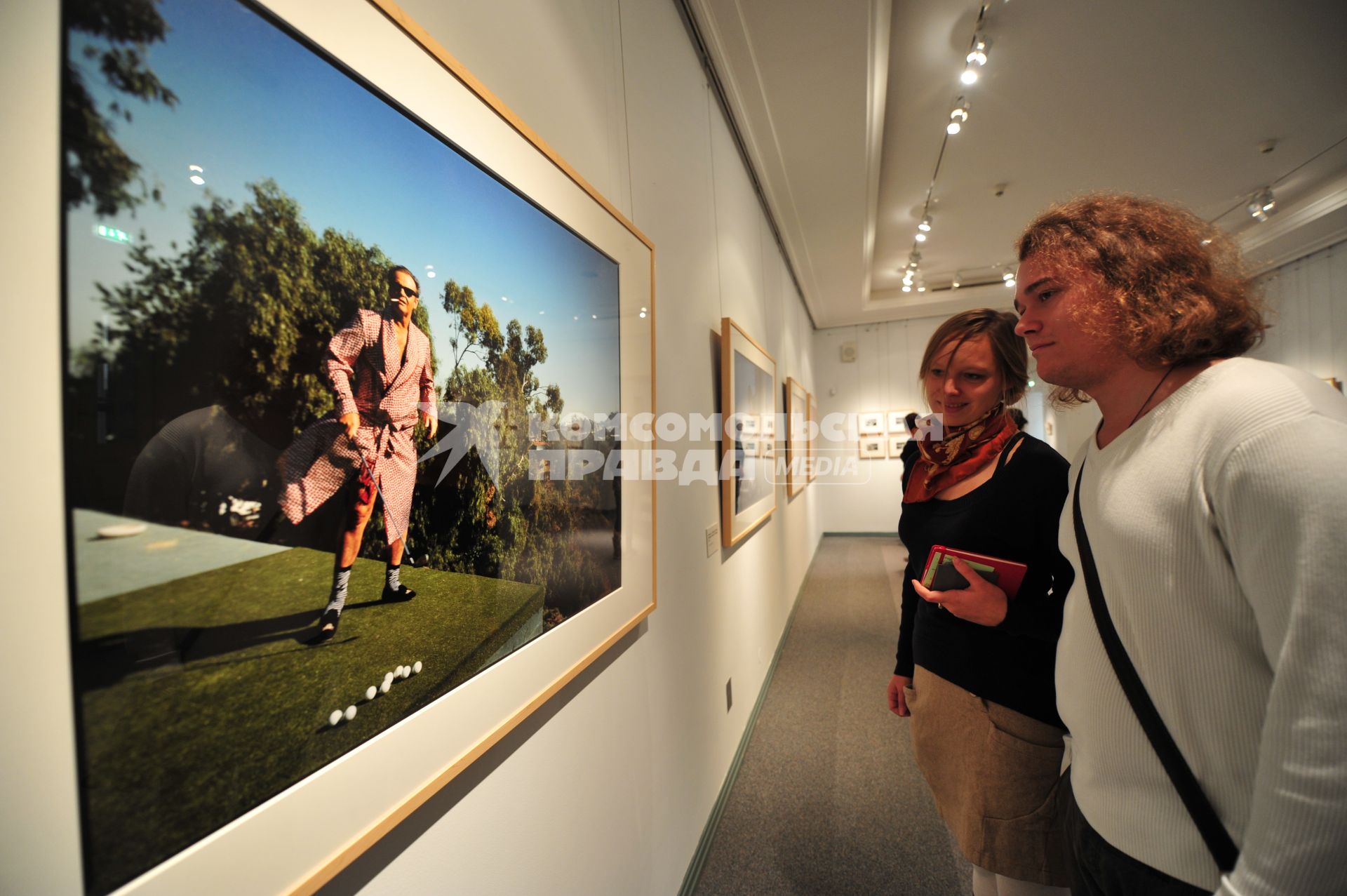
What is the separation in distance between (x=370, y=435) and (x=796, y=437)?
4.64 m

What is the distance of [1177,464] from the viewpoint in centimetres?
71

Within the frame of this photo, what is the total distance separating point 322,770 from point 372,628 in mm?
152

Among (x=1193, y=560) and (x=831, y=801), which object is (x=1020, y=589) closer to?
(x=1193, y=560)

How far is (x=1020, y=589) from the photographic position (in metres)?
1.27

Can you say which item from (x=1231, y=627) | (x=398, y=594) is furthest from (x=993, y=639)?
(x=398, y=594)

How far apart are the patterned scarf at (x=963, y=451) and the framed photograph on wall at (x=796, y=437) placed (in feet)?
9.58

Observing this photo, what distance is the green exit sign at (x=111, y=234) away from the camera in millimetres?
394

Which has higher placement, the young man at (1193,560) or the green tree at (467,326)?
the green tree at (467,326)

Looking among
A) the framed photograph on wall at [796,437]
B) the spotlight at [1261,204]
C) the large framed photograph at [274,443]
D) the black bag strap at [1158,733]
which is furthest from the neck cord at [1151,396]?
the spotlight at [1261,204]

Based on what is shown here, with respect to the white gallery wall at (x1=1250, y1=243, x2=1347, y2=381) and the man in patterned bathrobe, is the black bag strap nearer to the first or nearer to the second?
the man in patterned bathrobe

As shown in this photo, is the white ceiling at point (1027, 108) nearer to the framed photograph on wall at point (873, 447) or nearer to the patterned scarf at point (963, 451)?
the patterned scarf at point (963, 451)

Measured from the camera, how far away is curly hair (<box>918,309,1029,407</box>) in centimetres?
149

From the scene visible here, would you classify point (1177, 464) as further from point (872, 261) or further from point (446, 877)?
point (872, 261)

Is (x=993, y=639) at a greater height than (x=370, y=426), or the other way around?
(x=370, y=426)
